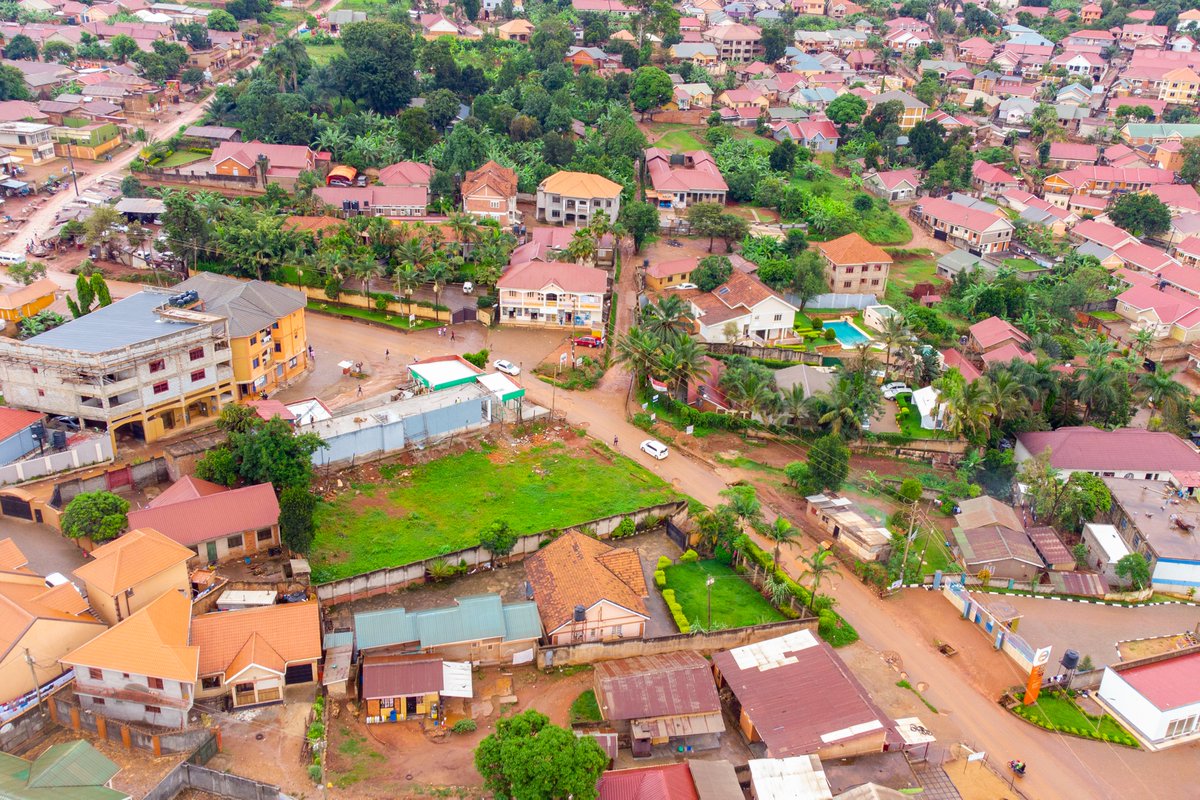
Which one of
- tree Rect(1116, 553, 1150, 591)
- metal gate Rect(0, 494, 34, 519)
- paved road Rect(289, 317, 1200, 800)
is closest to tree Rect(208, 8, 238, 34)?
paved road Rect(289, 317, 1200, 800)

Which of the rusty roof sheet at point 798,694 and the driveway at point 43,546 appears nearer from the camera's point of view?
the rusty roof sheet at point 798,694

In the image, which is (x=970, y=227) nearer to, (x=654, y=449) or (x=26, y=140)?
(x=654, y=449)

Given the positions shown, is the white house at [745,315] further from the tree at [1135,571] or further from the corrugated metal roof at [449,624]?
the corrugated metal roof at [449,624]

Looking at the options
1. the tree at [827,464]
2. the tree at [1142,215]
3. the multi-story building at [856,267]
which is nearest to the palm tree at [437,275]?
the tree at [827,464]

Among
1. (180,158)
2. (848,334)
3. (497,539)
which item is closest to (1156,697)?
(497,539)

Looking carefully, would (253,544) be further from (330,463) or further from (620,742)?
(620,742)

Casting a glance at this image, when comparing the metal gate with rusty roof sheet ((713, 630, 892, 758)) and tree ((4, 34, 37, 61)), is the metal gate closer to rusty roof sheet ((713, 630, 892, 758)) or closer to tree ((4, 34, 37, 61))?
rusty roof sheet ((713, 630, 892, 758))

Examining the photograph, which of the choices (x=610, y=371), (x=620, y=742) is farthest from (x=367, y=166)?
(x=620, y=742)
